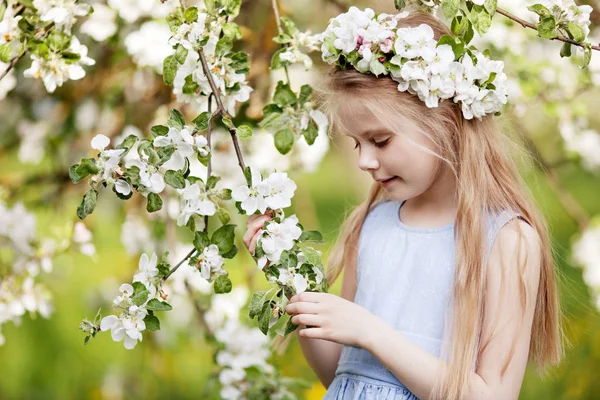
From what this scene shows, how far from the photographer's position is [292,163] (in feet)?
8.28

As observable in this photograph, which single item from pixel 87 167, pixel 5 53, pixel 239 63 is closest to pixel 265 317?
pixel 87 167

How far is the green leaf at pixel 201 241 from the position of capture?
125 cm

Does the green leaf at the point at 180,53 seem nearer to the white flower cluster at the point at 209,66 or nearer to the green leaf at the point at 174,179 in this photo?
the white flower cluster at the point at 209,66

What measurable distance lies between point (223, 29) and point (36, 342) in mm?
2183

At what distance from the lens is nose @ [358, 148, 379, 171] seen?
1.38 metres

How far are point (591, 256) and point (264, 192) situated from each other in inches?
58.3

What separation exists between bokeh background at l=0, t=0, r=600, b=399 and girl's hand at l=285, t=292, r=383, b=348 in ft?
1.29

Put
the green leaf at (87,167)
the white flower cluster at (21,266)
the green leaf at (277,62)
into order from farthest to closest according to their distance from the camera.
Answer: the white flower cluster at (21,266), the green leaf at (277,62), the green leaf at (87,167)

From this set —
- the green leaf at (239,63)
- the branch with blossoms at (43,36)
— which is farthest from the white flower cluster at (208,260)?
the branch with blossoms at (43,36)

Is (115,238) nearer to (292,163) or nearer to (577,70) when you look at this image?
(292,163)

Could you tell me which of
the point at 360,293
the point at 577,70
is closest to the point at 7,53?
the point at 360,293

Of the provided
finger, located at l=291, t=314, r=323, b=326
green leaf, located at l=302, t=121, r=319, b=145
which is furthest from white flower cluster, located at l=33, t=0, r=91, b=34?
finger, located at l=291, t=314, r=323, b=326

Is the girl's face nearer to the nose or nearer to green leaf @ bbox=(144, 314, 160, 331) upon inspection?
the nose

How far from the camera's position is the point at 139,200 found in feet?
8.03
